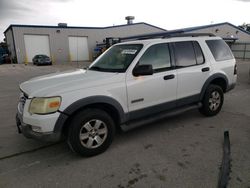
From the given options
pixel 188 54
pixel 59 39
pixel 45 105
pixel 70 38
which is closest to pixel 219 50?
pixel 188 54

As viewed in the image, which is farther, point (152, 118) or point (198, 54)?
point (198, 54)

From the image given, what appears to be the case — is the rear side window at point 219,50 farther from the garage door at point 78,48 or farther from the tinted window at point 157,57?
the garage door at point 78,48

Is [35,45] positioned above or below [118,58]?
above

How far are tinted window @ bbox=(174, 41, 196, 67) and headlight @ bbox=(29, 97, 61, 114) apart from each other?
2400 millimetres

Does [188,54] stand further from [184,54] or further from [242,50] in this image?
[242,50]

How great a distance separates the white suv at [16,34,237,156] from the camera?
292cm

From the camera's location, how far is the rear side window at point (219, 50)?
15.3 feet

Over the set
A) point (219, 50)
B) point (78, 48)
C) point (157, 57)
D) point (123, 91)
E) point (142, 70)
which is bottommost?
point (123, 91)

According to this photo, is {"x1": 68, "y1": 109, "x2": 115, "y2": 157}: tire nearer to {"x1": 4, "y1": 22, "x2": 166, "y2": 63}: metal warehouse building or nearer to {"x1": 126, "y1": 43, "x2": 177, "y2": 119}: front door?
{"x1": 126, "y1": 43, "x2": 177, "y2": 119}: front door

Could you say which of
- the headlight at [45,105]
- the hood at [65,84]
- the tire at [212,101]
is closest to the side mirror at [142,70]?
the hood at [65,84]

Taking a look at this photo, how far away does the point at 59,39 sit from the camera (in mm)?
30688

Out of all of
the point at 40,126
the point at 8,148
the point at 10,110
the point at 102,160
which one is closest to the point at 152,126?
the point at 102,160

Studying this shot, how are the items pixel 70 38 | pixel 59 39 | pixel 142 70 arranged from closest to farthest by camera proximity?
pixel 142 70, pixel 59 39, pixel 70 38

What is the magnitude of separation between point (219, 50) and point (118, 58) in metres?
2.52
